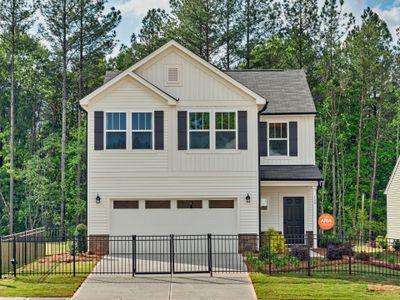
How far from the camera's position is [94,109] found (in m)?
23.4

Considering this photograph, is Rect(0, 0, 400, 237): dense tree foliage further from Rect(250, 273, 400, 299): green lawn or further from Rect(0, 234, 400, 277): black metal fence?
Rect(250, 273, 400, 299): green lawn

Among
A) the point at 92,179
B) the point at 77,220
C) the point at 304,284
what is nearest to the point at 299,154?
the point at 92,179

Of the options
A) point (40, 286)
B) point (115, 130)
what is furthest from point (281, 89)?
point (40, 286)

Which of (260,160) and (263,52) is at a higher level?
(263,52)

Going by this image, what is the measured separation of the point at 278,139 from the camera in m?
26.0

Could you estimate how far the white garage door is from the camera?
23688 mm

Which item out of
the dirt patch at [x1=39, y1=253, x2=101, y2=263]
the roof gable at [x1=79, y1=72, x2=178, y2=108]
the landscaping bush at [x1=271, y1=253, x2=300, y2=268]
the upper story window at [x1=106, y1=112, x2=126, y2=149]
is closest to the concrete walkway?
the landscaping bush at [x1=271, y1=253, x2=300, y2=268]

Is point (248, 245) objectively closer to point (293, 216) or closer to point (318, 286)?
point (293, 216)

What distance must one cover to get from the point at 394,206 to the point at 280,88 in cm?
834

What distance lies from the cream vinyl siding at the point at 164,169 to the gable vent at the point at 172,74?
1007 millimetres

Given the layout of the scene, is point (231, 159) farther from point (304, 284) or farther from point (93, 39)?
point (93, 39)

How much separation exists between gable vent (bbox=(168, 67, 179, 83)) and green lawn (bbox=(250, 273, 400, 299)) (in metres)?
8.89

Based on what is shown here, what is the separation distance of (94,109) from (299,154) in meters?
8.35

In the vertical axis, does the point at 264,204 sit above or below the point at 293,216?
above
